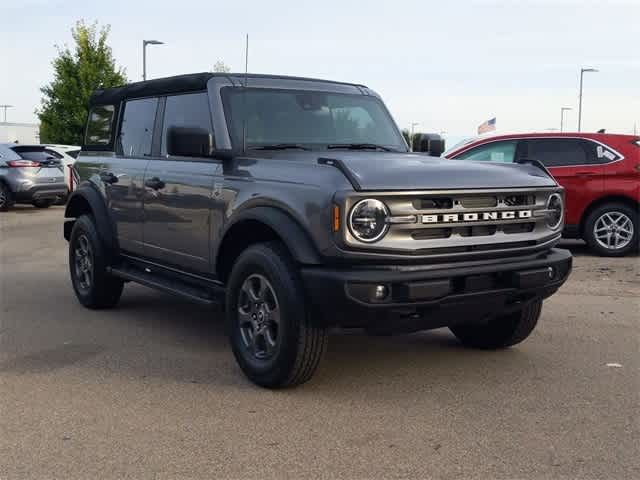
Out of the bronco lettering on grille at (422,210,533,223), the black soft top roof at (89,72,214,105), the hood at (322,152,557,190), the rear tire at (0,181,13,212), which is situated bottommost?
the rear tire at (0,181,13,212)

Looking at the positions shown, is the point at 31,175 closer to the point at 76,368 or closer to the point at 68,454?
the point at 76,368

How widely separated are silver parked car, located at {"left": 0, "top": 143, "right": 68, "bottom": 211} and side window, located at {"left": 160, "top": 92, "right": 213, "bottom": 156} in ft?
43.7

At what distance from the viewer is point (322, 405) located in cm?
448

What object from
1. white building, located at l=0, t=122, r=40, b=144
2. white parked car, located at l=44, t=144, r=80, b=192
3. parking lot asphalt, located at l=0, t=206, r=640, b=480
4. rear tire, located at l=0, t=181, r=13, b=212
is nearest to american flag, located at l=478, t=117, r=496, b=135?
white parked car, located at l=44, t=144, r=80, b=192

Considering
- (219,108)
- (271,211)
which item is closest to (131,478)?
(271,211)

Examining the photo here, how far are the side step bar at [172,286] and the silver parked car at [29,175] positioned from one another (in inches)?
498

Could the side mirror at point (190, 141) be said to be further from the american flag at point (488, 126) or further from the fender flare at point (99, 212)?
the american flag at point (488, 126)

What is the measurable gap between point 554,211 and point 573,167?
237 inches

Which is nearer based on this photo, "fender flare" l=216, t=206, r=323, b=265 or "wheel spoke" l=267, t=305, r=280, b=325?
"fender flare" l=216, t=206, r=323, b=265

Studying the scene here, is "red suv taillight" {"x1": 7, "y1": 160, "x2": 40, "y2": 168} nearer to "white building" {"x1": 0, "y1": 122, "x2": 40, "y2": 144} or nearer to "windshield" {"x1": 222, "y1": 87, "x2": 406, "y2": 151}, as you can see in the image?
"windshield" {"x1": 222, "y1": 87, "x2": 406, "y2": 151}

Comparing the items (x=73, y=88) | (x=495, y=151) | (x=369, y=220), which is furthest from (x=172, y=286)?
(x=73, y=88)

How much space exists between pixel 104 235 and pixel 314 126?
2284mm

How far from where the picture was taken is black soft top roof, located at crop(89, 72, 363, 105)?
225 inches

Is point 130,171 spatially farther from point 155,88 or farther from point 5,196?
point 5,196
